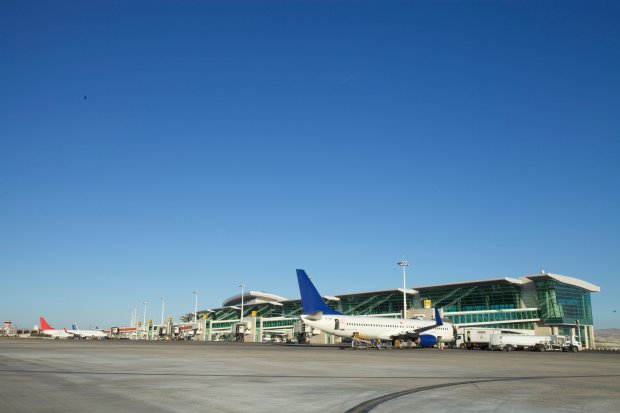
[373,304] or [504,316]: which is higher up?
[373,304]

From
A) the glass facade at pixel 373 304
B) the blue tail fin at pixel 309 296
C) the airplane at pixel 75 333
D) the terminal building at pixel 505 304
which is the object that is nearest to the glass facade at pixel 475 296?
the terminal building at pixel 505 304

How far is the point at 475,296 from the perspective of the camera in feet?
378

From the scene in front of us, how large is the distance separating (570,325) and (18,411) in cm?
10953

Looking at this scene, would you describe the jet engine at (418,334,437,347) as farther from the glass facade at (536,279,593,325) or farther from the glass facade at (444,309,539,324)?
the glass facade at (536,279,593,325)

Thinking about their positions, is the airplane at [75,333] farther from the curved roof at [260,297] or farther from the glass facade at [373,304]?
the glass facade at [373,304]

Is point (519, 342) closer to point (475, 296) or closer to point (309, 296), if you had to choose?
point (309, 296)

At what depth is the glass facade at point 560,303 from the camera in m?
101

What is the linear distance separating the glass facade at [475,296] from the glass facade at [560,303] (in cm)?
570

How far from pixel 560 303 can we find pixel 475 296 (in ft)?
60.9

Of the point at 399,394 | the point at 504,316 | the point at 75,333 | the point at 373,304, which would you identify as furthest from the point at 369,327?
the point at 75,333

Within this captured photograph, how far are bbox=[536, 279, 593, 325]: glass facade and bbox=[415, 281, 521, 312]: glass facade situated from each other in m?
5.70

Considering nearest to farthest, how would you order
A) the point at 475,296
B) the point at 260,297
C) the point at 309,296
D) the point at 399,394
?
the point at 399,394, the point at 309,296, the point at 475,296, the point at 260,297

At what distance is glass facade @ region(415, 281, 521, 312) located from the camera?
109 meters

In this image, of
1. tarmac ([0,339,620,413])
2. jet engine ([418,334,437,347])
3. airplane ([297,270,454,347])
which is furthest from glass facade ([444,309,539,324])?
tarmac ([0,339,620,413])
